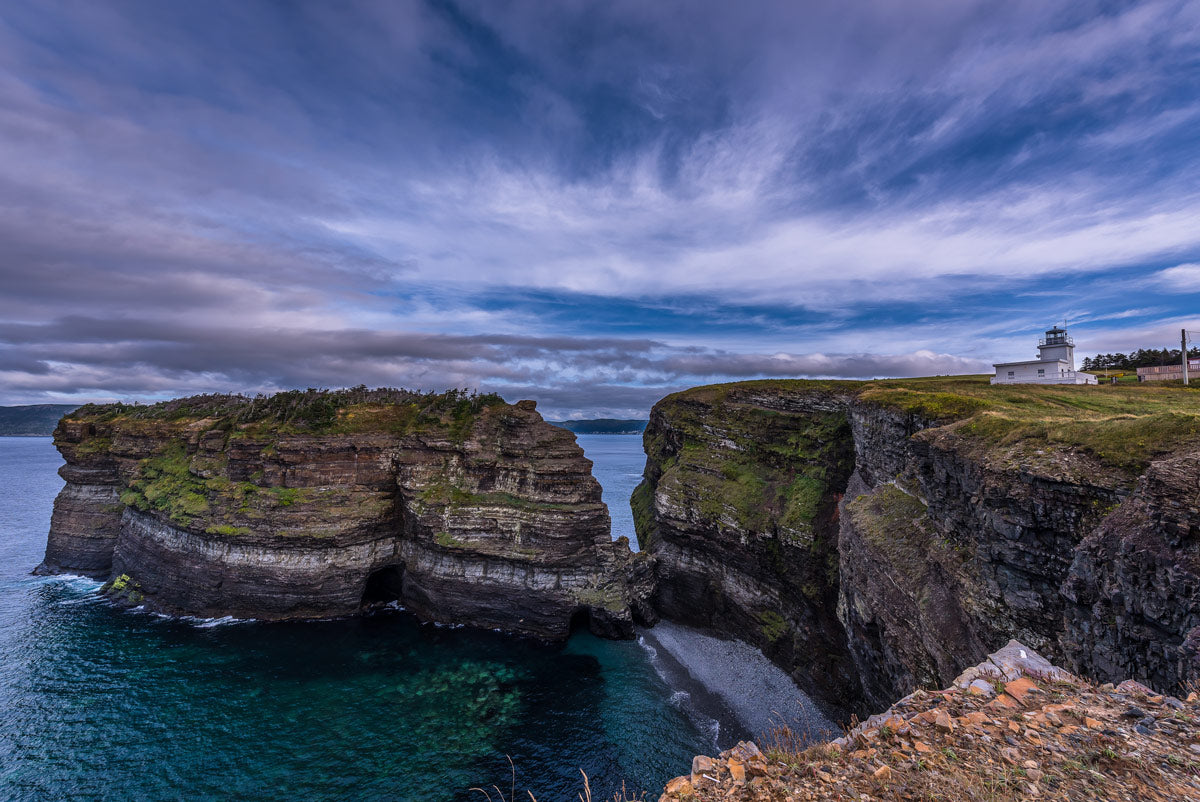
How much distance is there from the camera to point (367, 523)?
117ft

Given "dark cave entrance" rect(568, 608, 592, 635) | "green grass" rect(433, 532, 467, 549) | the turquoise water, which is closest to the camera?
the turquoise water

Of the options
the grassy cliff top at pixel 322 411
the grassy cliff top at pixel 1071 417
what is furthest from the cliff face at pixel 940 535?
the grassy cliff top at pixel 322 411

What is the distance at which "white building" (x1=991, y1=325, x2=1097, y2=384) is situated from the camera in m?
39.7

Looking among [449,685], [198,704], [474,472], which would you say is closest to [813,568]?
[449,685]

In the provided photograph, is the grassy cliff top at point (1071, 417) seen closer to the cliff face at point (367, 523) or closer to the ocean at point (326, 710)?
the ocean at point (326, 710)

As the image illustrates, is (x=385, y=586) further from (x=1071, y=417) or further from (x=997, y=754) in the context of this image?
(x=1071, y=417)

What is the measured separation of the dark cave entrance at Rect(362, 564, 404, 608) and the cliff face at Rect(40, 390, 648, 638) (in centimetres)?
11

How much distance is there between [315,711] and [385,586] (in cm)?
1560

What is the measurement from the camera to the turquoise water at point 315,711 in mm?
19922

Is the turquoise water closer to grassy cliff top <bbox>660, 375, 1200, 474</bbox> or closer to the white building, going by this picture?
grassy cliff top <bbox>660, 375, 1200, 474</bbox>

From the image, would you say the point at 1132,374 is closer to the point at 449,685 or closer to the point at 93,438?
the point at 449,685

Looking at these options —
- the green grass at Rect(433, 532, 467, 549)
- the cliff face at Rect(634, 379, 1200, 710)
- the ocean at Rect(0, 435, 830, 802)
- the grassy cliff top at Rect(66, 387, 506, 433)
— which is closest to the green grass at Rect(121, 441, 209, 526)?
the grassy cliff top at Rect(66, 387, 506, 433)

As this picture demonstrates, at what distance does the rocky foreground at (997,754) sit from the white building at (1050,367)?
147 feet

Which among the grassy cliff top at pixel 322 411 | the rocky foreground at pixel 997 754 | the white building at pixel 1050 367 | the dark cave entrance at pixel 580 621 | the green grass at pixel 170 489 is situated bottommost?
the dark cave entrance at pixel 580 621
